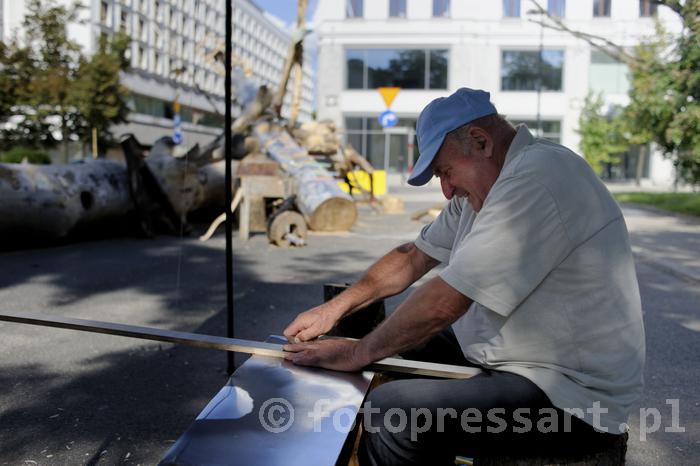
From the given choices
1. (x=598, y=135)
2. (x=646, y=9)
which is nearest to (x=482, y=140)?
(x=598, y=135)

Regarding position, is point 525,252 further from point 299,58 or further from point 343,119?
point 343,119

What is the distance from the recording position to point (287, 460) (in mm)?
1564

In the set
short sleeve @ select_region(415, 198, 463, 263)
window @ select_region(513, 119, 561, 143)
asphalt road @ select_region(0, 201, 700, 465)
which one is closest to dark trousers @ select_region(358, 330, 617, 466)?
short sleeve @ select_region(415, 198, 463, 263)

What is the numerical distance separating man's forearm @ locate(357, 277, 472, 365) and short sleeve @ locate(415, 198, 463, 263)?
2.01ft

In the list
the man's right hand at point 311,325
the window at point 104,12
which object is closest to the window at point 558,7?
the window at point 104,12

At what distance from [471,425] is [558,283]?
0.44 metres

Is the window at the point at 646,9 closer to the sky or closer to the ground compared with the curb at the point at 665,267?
closer to the sky

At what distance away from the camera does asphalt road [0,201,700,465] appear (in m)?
3.24

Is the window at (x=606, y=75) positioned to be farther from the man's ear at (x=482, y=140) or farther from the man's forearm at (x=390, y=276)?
the man's ear at (x=482, y=140)

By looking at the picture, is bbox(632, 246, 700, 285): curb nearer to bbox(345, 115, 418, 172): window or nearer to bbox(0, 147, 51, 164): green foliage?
bbox(0, 147, 51, 164): green foliage

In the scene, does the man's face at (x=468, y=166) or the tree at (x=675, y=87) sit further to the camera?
the tree at (x=675, y=87)

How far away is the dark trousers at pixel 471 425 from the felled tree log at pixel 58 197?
809 centimetres

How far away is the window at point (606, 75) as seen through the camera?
3756cm

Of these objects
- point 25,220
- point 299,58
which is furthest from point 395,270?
point 299,58
